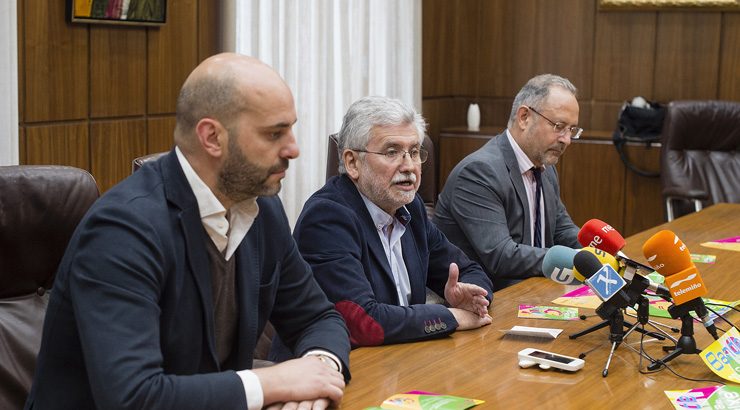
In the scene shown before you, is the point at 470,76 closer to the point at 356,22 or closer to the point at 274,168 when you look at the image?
the point at 356,22

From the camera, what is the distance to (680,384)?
2094 millimetres

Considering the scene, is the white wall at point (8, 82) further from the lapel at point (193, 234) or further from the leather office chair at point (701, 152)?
the leather office chair at point (701, 152)

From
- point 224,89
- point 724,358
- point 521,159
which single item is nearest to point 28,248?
point 224,89

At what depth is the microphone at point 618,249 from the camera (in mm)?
2236

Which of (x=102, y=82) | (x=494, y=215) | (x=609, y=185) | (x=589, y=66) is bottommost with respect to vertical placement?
(x=609, y=185)

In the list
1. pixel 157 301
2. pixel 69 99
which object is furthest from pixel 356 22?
pixel 157 301

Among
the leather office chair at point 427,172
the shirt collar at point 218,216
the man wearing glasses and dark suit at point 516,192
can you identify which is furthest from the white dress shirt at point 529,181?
the shirt collar at point 218,216

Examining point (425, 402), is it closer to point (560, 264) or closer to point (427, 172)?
point (560, 264)

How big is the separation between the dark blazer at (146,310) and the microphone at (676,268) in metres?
0.71

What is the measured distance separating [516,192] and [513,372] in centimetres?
149

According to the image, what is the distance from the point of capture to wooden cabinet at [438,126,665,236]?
640 cm

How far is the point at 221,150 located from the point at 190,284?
0.86 feet

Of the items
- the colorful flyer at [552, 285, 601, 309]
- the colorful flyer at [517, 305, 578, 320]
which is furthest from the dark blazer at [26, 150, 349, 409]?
the colorful flyer at [552, 285, 601, 309]

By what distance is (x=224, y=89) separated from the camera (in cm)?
186
